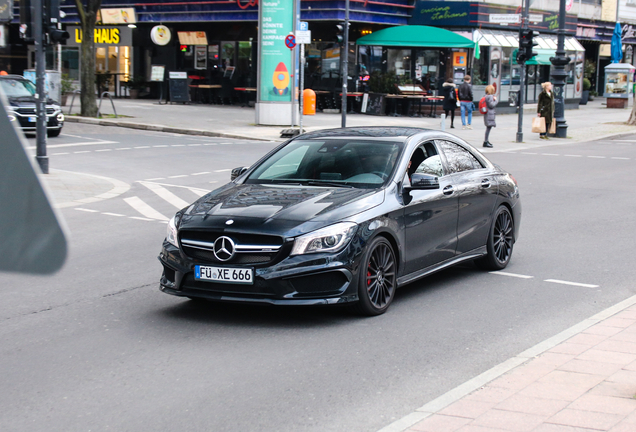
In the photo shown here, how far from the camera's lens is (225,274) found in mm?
6262

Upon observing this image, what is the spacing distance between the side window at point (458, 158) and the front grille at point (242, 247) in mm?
2485

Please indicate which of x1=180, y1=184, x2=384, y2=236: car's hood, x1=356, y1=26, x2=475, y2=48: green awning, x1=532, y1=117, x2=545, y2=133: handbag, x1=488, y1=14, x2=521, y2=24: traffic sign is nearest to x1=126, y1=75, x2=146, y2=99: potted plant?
x1=356, y1=26, x2=475, y2=48: green awning

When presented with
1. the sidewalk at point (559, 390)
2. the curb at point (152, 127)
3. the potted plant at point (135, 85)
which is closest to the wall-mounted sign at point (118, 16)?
the potted plant at point (135, 85)

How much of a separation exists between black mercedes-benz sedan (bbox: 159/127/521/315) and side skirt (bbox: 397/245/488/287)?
1cm

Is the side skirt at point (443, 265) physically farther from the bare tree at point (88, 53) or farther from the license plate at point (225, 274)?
the bare tree at point (88, 53)

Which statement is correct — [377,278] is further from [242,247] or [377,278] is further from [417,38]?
[417,38]

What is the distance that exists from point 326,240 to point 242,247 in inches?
24.9

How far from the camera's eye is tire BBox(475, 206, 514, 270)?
842 cm

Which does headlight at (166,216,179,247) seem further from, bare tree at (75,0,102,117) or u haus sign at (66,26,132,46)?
u haus sign at (66,26,132,46)

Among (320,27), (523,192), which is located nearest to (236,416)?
(523,192)

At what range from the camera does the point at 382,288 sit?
6758 mm

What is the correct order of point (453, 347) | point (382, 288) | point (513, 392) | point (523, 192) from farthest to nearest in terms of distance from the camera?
point (523, 192)
point (382, 288)
point (453, 347)
point (513, 392)

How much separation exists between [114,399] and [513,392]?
227 centimetres

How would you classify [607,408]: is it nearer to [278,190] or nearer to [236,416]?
[236,416]
